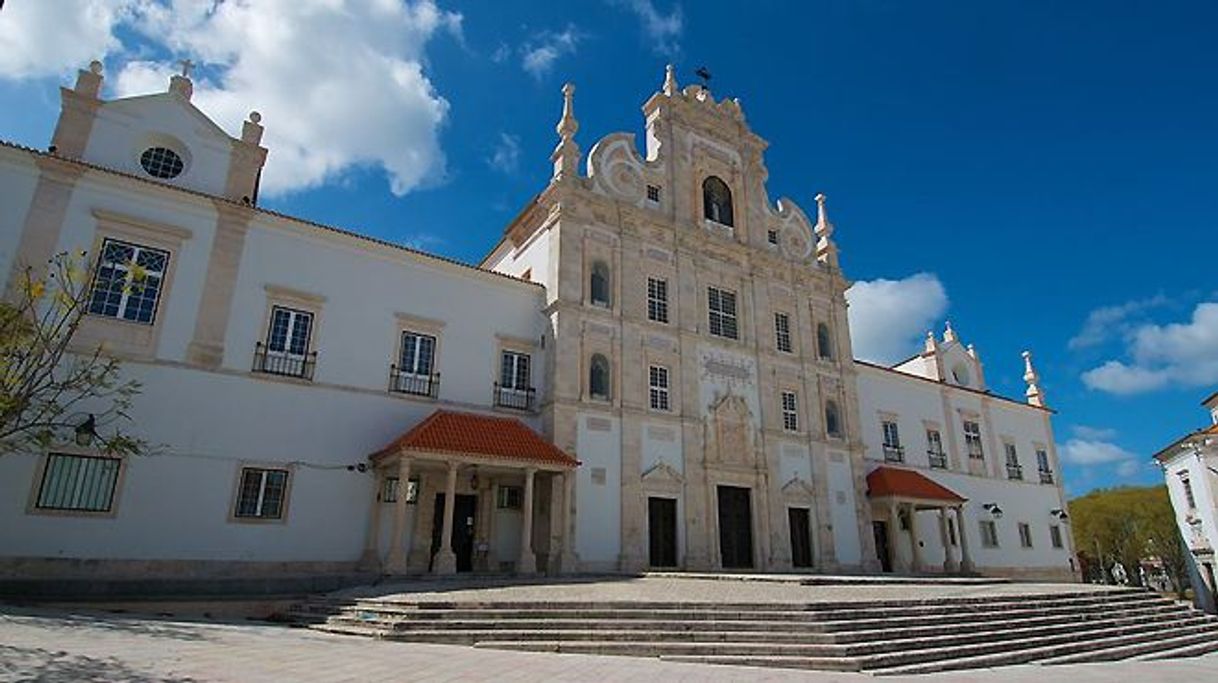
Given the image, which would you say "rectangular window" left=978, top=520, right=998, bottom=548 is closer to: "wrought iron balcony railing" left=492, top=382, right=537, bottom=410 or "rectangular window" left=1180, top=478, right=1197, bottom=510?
"rectangular window" left=1180, top=478, right=1197, bottom=510

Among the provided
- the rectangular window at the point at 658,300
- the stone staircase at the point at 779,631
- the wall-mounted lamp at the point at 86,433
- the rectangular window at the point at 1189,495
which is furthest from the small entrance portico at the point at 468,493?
the rectangular window at the point at 1189,495

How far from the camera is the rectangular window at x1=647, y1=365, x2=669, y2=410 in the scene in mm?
22016

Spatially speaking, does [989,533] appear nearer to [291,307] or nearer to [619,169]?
[619,169]

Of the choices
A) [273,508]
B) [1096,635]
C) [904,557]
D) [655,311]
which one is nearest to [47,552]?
[273,508]

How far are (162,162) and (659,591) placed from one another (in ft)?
52.5

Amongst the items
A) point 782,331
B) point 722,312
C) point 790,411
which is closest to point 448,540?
point 722,312

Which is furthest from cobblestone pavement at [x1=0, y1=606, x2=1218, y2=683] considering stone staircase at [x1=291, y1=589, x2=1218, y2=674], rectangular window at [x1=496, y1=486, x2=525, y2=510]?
rectangular window at [x1=496, y1=486, x2=525, y2=510]

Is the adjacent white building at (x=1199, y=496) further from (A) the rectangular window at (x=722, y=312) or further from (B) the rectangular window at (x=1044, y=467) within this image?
(A) the rectangular window at (x=722, y=312)

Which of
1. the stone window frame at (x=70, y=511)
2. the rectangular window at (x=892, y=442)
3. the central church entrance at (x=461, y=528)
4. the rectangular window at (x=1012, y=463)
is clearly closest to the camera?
the stone window frame at (x=70, y=511)

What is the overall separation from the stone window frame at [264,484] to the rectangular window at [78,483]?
7.31 feet

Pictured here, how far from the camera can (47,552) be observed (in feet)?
44.5

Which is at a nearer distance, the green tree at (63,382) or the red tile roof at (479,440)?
the green tree at (63,382)

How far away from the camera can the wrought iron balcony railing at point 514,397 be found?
19.9m

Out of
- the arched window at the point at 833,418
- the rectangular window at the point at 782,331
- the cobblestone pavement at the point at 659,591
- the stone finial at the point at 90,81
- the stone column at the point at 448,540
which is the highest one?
the stone finial at the point at 90,81
